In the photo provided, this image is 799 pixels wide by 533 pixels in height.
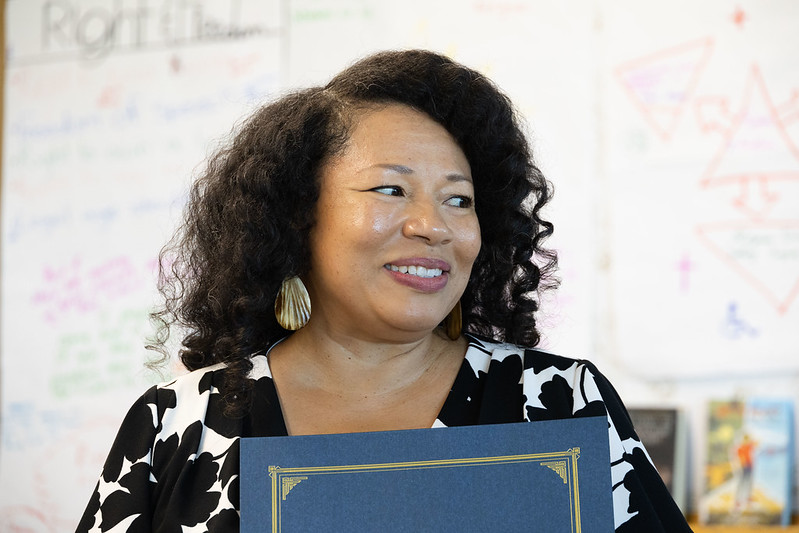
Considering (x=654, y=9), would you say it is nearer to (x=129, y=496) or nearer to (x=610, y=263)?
(x=610, y=263)

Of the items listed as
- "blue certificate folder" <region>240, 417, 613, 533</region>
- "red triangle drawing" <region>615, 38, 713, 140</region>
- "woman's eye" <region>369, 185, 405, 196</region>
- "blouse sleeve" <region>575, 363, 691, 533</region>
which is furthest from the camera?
"red triangle drawing" <region>615, 38, 713, 140</region>

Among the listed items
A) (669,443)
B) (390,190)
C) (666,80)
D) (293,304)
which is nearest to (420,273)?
(390,190)

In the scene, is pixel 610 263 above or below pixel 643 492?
above

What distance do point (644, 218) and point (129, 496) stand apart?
1765 mm

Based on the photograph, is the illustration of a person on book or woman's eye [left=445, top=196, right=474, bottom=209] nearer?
woman's eye [left=445, top=196, right=474, bottom=209]

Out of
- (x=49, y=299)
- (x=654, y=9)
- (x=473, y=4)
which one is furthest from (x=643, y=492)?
(x=49, y=299)

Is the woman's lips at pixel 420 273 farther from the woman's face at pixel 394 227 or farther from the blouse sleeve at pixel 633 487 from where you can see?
the blouse sleeve at pixel 633 487

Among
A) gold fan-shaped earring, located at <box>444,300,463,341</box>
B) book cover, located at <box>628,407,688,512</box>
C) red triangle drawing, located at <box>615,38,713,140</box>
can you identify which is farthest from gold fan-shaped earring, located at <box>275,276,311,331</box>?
red triangle drawing, located at <box>615,38,713,140</box>

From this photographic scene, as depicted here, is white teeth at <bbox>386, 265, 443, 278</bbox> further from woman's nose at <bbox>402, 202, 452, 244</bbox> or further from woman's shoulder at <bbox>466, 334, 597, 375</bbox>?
woman's shoulder at <bbox>466, 334, 597, 375</bbox>

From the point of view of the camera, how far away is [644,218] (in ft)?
8.60

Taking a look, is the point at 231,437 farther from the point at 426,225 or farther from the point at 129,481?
the point at 426,225

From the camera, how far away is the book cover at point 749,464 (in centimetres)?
241

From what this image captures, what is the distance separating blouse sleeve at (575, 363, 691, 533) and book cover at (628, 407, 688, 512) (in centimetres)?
134

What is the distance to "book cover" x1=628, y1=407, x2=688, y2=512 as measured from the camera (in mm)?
2496
